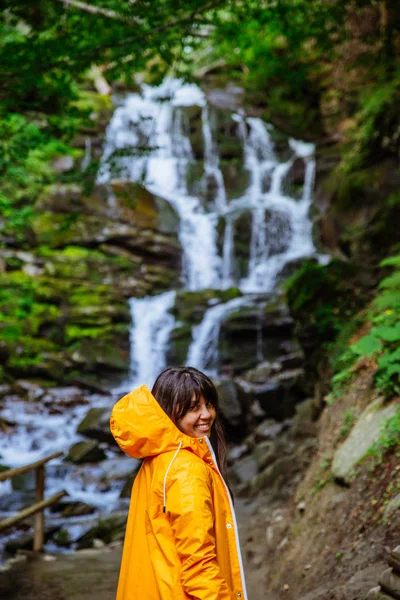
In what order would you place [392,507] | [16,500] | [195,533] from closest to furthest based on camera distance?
[195,533]
[392,507]
[16,500]

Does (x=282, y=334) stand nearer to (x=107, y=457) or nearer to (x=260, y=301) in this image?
(x=260, y=301)

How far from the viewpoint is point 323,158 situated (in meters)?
22.2

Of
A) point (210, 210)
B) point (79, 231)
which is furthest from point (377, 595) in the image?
point (210, 210)

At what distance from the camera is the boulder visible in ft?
13.9

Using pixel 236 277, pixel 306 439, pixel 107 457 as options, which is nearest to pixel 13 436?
pixel 107 457

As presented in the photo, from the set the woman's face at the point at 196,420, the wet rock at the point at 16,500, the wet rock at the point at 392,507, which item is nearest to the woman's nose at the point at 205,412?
the woman's face at the point at 196,420

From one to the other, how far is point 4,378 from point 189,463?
14139 millimetres

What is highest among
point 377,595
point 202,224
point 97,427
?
point 202,224

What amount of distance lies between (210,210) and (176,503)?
66.8ft

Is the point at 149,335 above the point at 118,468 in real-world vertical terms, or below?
above

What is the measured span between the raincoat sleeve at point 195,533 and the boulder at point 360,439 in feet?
8.43

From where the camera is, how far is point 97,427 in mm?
11609

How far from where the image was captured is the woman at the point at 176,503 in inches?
74.2

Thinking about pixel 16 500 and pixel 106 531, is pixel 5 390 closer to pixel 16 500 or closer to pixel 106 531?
pixel 16 500
